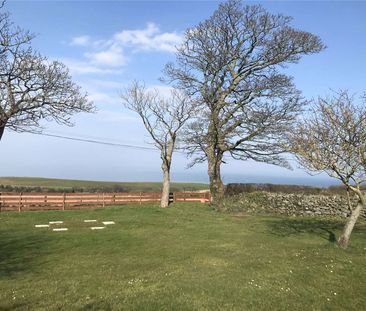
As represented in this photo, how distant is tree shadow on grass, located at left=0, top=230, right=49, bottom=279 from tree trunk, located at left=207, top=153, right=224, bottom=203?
1809cm

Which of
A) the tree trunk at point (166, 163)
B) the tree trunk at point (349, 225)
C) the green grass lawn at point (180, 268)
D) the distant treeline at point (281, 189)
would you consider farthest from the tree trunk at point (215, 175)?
the tree trunk at point (349, 225)

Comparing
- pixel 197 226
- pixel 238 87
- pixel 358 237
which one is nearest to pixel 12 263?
pixel 197 226

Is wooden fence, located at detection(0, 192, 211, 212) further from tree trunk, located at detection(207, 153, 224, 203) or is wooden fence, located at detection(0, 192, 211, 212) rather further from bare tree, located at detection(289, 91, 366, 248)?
bare tree, located at detection(289, 91, 366, 248)

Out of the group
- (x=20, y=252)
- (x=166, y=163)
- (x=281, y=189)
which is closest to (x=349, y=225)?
(x=20, y=252)

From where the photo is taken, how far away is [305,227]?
814 inches

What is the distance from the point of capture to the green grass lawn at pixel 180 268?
8.26 metres

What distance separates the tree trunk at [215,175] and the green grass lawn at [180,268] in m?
12.2

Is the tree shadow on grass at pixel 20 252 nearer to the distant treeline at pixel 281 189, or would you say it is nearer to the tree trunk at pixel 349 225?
the tree trunk at pixel 349 225

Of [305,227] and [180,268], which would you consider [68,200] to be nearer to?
[305,227]

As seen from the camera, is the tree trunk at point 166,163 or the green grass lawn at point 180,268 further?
the tree trunk at point 166,163

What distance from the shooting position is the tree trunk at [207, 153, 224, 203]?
32.5 meters

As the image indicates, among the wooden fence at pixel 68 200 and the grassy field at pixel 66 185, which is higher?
the grassy field at pixel 66 185

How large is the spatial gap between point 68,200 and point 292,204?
16331mm

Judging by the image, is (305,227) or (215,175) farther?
(215,175)
